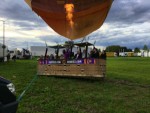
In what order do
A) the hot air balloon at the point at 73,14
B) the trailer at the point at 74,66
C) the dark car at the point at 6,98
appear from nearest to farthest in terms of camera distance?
1. the dark car at the point at 6,98
2. the trailer at the point at 74,66
3. the hot air balloon at the point at 73,14

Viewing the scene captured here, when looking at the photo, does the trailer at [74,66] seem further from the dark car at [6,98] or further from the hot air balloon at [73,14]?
the dark car at [6,98]

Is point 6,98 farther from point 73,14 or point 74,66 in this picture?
point 73,14

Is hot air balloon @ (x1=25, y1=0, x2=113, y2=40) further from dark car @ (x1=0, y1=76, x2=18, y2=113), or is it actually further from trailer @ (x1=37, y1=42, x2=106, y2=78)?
dark car @ (x1=0, y1=76, x2=18, y2=113)

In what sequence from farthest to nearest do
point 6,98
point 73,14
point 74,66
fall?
point 73,14 → point 74,66 → point 6,98

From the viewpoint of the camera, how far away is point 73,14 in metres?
19.5

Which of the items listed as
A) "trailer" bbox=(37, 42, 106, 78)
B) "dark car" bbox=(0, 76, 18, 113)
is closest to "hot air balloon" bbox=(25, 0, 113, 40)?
"trailer" bbox=(37, 42, 106, 78)

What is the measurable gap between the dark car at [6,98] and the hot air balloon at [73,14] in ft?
41.4

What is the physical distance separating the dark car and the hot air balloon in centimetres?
1262

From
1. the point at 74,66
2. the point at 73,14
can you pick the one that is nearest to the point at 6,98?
the point at 74,66

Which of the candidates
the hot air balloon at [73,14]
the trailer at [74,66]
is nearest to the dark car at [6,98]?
the trailer at [74,66]

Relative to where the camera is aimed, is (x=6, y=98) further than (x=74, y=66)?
No

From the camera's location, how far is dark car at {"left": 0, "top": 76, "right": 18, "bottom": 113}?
18.3 ft

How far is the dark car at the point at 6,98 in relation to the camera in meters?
5.58

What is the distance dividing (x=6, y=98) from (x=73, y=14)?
1420 centimetres
